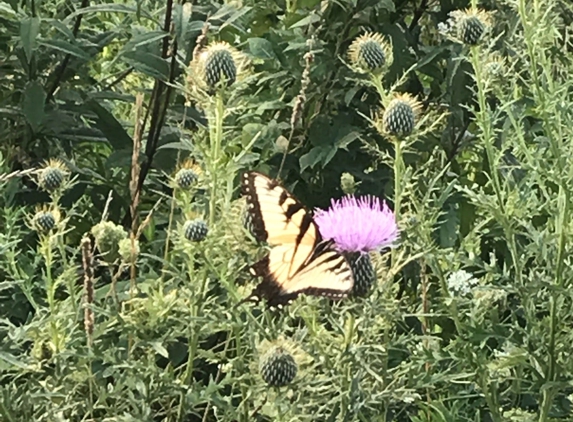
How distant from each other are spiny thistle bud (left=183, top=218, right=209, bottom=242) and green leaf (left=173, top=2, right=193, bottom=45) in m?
0.62

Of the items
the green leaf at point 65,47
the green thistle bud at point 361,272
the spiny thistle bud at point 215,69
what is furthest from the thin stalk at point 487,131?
the green leaf at point 65,47

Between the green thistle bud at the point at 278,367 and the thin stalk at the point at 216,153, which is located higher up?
the thin stalk at the point at 216,153

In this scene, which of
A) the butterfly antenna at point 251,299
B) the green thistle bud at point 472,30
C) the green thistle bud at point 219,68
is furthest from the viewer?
the green thistle bud at point 472,30

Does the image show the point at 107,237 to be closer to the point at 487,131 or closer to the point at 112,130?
the point at 112,130

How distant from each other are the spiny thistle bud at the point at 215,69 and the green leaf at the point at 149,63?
1.60ft

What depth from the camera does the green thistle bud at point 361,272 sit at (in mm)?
1660

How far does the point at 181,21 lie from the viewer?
2355 millimetres

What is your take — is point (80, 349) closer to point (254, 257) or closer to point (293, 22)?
point (254, 257)

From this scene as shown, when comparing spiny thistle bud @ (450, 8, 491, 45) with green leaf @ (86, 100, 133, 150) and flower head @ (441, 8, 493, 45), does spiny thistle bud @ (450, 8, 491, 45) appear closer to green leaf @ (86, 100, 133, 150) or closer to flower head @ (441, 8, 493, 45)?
flower head @ (441, 8, 493, 45)

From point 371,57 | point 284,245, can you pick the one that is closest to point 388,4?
point 371,57

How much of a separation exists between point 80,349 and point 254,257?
1.49 feet

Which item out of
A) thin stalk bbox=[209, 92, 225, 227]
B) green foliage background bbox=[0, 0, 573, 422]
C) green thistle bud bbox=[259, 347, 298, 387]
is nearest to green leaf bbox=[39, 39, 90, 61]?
green foliage background bbox=[0, 0, 573, 422]

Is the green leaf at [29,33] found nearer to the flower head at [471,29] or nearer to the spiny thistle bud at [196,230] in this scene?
the spiny thistle bud at [196,230]

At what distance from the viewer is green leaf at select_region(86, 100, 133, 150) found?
273 centimetres
